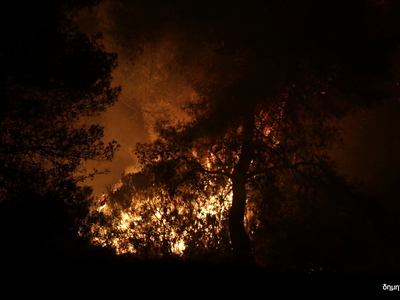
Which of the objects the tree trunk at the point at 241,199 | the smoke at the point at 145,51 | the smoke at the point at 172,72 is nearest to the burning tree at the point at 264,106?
the tree trunk at the point at 241,199

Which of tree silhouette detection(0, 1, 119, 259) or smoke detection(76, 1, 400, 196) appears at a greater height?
smoke detection(76, 1, 400, 196)

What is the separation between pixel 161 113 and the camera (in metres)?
17.0

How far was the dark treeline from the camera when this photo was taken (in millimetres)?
8461

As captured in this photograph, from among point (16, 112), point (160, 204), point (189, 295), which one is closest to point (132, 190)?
point (160, 204)

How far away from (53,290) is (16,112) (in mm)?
5046

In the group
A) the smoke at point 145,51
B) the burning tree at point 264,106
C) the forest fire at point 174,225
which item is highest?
the smoke at point 145,51

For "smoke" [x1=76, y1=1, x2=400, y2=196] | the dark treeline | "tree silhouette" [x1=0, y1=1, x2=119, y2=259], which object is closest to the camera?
"tree silhouette" [x1=0, y1=1, x2=119, y2=259]

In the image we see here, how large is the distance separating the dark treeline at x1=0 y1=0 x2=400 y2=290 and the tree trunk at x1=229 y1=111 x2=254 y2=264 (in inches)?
1.3

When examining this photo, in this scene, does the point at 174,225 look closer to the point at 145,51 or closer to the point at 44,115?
the point at 44,115

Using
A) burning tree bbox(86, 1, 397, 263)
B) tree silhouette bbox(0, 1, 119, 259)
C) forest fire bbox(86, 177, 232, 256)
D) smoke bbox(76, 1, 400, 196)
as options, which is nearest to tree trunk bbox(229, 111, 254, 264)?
burning tree bbox(86, 1, 397, 263)

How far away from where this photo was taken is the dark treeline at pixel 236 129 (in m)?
8.46

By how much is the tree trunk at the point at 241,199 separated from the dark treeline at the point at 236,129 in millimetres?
33

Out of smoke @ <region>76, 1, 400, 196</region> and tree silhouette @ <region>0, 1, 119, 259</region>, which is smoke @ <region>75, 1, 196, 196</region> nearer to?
smoke @ <region>76, 1, 400, 196</region>

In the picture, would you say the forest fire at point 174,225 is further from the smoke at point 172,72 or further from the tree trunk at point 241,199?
the smoke at point 172,72
